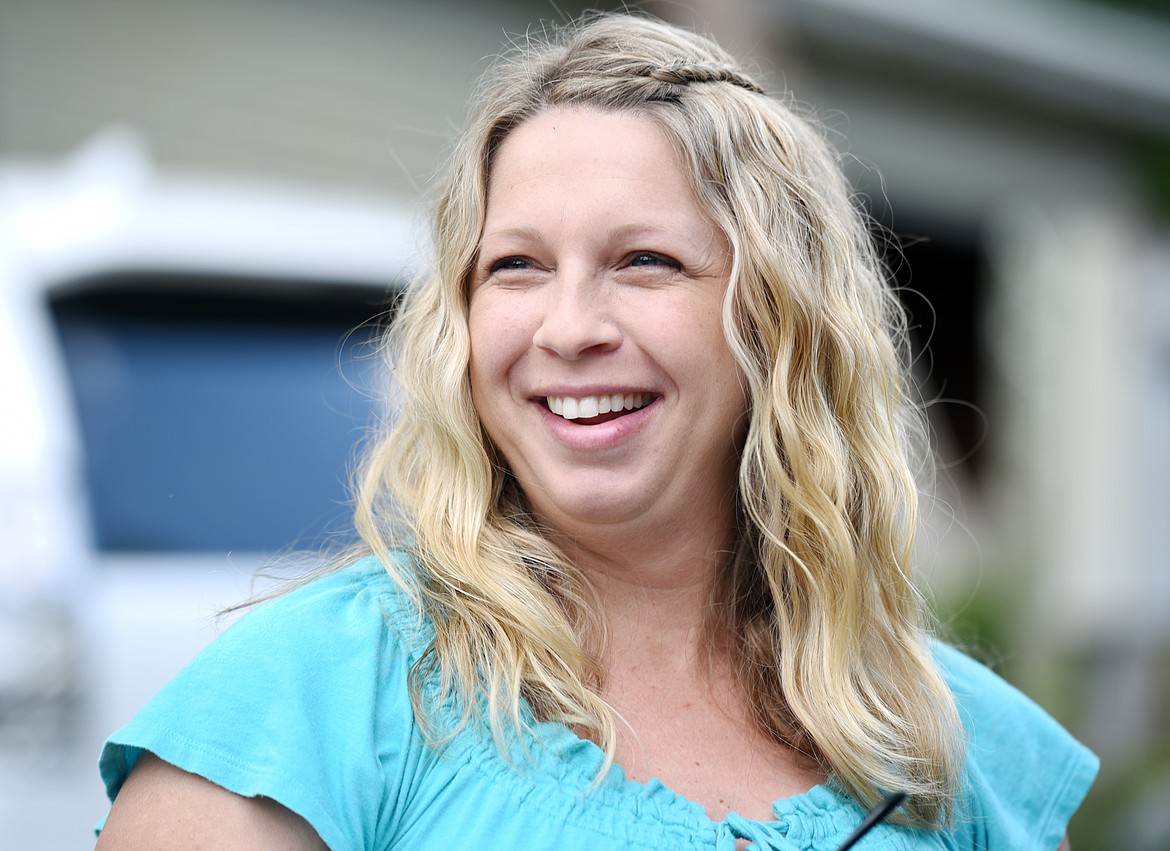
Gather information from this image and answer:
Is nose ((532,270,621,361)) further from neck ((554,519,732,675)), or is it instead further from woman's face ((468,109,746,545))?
neck ((554,519,732,675))

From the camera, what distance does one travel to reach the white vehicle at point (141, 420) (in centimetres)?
320

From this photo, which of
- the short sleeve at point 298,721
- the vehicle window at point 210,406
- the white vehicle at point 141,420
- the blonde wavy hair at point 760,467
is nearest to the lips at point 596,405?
the blonde wavy hair at point 760,467

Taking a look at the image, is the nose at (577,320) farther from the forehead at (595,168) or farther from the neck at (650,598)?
the neck at (650,598)

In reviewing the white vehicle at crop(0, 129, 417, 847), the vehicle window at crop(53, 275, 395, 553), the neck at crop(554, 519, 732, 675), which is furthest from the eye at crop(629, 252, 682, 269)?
the vehicle window at crop(53, 275, 395, 553)

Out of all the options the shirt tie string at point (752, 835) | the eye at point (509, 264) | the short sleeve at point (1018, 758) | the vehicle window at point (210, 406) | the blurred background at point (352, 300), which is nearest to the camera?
the shirt tie string at point (752, 835)

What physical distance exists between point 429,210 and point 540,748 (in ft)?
3.41

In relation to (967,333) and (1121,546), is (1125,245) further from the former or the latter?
(1121,546)

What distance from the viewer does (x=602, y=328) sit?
6.07 ft

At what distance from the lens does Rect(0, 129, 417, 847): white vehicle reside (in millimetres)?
3201

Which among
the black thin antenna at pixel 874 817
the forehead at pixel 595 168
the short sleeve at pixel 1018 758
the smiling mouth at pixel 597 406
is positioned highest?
the forehead at pixel 595 168

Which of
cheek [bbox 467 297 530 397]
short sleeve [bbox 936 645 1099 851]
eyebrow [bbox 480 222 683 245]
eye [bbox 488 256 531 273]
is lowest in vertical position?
short sleeve [bbox 936 645 1099 851]

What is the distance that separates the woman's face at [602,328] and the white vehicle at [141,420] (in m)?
1.25

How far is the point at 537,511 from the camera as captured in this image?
2.02 m

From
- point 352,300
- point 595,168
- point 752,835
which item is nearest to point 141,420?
point 352,300
